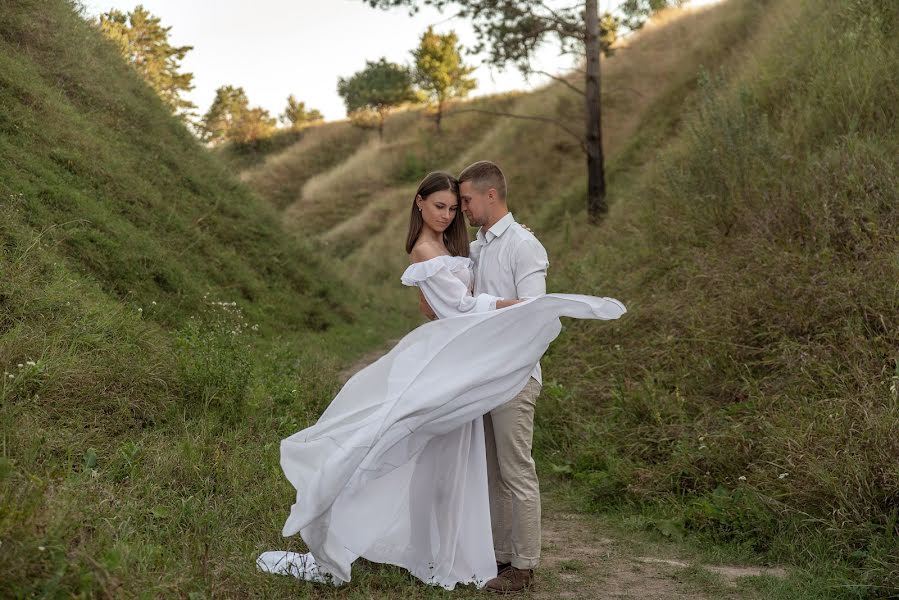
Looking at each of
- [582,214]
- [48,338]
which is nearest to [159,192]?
[48,338]

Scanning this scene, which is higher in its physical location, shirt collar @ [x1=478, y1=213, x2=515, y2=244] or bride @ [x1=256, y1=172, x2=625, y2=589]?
shirt collar @ [x1=478, y1=213, x2=515, y2=244]

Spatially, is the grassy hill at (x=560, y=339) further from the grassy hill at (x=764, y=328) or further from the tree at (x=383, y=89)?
the tree at (x=383, y=89)

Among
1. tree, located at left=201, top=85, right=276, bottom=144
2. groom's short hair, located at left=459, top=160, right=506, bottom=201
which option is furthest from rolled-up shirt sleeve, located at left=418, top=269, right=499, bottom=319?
tree, located at left=201, top=85, right=276, bottom=144

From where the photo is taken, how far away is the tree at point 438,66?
47.5 meters

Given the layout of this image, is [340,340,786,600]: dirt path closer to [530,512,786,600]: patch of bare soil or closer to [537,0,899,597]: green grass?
[530,512,786,600]: patch of bare soil

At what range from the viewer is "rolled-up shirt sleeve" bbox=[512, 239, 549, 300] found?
4395 mm

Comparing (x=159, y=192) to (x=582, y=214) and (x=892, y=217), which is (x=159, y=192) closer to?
(x=582, y=214)

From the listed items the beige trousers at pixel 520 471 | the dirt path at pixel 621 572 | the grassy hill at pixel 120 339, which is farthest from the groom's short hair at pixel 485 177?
the grassy hill at pixel 120 339

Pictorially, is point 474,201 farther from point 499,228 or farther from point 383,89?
point 383,89

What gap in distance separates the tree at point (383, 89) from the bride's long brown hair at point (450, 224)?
45116 millimetres

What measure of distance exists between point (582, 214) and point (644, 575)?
530 inches

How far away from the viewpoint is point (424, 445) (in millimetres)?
4312

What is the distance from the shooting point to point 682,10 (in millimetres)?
27641

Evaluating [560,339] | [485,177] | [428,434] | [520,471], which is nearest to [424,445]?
[428,434]
